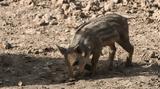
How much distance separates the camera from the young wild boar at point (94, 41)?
40.7 ft

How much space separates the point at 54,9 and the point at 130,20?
1.91 meters

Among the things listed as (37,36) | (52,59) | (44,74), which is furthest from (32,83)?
(37,36)

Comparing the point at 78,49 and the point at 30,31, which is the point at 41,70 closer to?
the point at 78,49

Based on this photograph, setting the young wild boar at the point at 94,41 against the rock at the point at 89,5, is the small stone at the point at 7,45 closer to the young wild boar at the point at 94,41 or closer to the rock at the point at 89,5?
the young wild boar at the point at 94,41

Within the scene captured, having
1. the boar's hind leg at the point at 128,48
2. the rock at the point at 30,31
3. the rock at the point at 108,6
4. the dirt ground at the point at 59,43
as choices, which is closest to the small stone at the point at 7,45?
the dirt ground at the point at 59,43

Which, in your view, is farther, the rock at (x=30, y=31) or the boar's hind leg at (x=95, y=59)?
the rock at (x=30, y=31)

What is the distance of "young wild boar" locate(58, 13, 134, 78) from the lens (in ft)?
40.7

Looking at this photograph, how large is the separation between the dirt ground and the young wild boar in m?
0.29

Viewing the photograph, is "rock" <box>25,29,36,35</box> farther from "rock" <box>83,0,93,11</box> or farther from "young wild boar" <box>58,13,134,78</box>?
"young wild boar" <box>58,13,134,78</box>

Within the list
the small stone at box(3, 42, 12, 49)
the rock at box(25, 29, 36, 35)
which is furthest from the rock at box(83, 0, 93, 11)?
the small stone at box(3, 42, 12, 49)

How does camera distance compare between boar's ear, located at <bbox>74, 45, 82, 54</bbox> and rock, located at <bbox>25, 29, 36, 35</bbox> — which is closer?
boar's ear, located at <bbox>74, 45, 82, 54</bbox>

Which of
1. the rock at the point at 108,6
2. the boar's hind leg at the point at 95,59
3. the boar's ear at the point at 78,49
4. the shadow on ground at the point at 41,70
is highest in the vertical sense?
the boar's ear at the point at 78,49

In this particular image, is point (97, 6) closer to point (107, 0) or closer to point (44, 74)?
point (107, 0)

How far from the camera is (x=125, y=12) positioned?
646 inches
